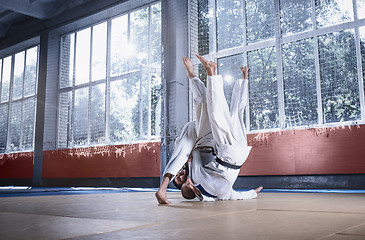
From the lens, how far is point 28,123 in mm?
8711

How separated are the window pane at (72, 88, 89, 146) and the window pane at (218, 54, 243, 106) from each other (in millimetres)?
3316

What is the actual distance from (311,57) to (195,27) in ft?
7.17

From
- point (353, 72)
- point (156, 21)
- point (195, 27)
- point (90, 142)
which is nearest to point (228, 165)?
point (353, 72)

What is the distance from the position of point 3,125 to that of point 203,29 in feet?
20.7

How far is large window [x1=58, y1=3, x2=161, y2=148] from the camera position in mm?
6688

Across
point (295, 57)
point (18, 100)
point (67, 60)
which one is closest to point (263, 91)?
point (295, 57)

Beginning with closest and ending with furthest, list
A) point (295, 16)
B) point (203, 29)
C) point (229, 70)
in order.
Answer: point (295, 16)
point (229, 70)
point (203, 29)

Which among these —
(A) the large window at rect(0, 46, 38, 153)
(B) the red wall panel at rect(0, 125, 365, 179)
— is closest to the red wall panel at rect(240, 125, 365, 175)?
(B) the red wall panel at rect(0, 125, 365, 179)

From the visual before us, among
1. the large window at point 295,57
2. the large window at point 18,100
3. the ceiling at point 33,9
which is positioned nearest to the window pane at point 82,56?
the ceiling at point 33,9

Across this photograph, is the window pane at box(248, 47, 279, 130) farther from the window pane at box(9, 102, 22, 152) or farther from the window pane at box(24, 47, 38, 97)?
the window pane at box(9, 102, 22, 152)

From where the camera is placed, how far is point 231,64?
572 centimetres

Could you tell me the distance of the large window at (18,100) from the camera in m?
8.74

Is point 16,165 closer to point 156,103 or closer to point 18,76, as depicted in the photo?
point 18,76

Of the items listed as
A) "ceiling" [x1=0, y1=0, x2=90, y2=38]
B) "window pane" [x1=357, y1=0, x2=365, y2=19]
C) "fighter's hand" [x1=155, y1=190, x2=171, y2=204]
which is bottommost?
"fighter's hand" [x1=155, y1=190, x2=171, y2=204]
